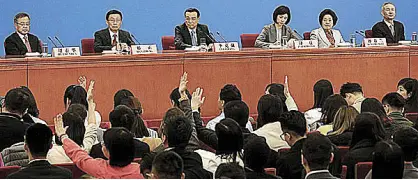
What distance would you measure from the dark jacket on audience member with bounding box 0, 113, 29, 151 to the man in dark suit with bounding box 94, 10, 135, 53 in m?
3.31

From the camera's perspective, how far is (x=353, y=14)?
32.8 feet

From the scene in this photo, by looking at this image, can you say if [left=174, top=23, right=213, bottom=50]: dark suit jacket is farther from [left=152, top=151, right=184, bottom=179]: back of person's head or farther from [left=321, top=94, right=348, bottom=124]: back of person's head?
[left=152, top=151, right=184, bottom=179]: back of person's head

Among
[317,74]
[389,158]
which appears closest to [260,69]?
[317,74]

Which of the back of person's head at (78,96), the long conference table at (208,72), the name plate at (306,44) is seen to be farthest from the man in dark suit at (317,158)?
the name plate at (306,44)

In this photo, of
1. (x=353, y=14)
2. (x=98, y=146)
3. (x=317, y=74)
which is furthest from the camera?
(x=353, y=14)

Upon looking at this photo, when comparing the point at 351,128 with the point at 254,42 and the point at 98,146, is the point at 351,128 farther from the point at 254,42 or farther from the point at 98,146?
the point at 254,42

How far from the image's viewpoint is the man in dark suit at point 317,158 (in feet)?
11.3

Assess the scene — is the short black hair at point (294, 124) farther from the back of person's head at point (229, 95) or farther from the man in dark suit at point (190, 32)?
the man in dark suit at point (190, 32)

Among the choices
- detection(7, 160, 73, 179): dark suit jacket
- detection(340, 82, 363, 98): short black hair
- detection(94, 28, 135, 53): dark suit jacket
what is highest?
detection(94, 28, 135, 53): dark suit jacket

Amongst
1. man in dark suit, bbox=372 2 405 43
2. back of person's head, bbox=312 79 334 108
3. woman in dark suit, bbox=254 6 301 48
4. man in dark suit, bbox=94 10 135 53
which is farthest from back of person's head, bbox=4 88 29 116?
man in dark suit, bbox=372 2 405 43

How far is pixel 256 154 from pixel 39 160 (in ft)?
3.06

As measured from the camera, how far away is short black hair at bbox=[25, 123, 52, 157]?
3.54 m

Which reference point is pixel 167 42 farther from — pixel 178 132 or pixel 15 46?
pixel 178 132

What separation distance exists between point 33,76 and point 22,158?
2.89 m
